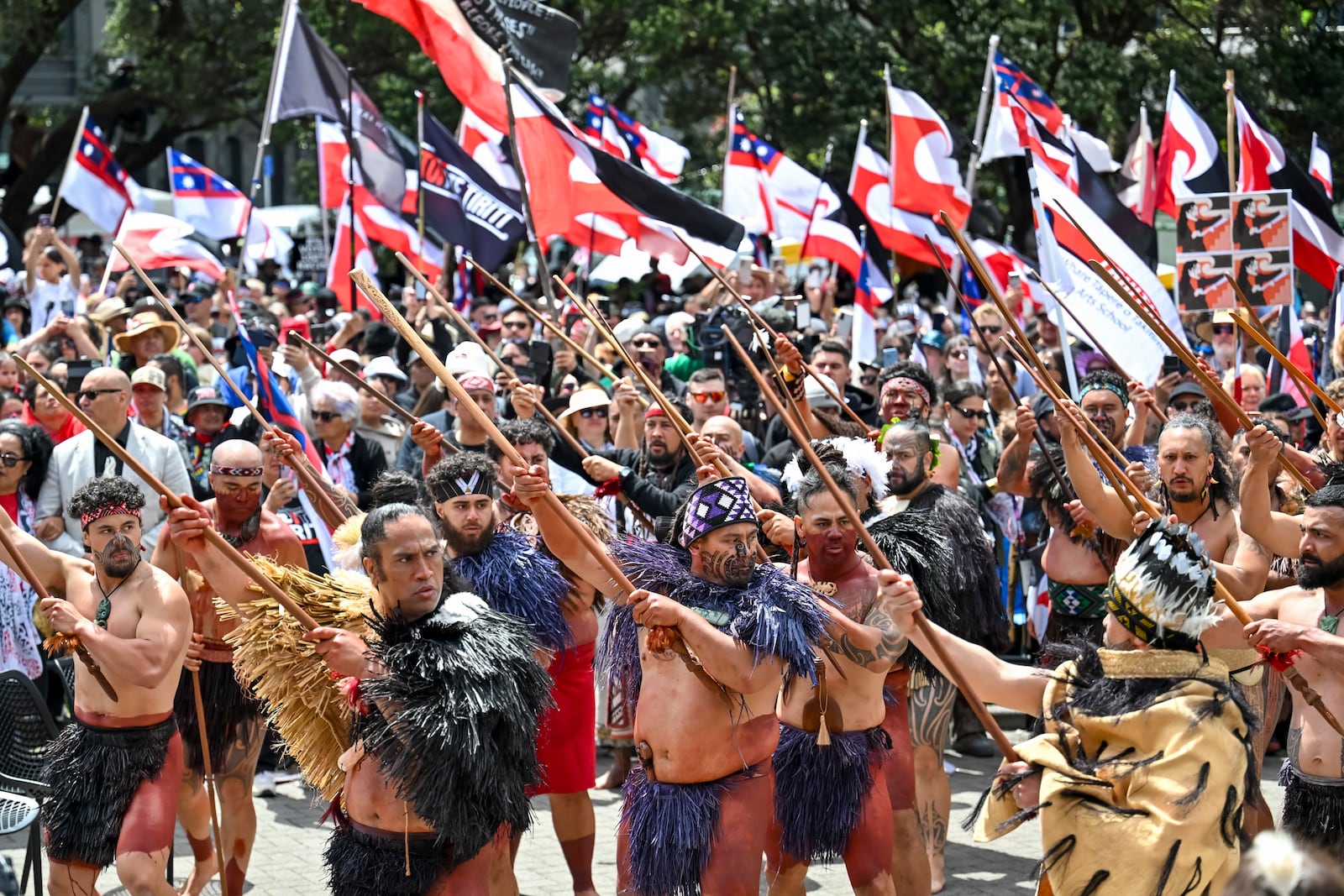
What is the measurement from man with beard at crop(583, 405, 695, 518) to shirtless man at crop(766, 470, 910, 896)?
1698 millimetres

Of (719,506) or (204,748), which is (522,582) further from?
(719,506)

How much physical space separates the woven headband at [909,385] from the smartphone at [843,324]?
657cm

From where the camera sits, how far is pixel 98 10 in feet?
148

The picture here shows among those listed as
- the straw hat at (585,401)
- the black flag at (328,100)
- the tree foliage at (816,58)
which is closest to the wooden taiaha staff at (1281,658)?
the straw hat at (585,401)

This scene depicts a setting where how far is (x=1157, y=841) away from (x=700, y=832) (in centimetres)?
173

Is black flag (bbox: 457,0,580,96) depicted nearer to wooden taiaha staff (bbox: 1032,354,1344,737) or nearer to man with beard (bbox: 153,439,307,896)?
man with beard (bbox: 153,439,307,896)

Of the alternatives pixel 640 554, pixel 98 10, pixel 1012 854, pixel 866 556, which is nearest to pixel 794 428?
pixel 640 554

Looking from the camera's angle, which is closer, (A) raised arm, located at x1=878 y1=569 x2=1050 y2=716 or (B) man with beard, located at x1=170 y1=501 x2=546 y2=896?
(A) raised arm, located at x1=878 y1=569 x2=1050 y2=716

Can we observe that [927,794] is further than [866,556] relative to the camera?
Yes

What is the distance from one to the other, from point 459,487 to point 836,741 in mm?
1916

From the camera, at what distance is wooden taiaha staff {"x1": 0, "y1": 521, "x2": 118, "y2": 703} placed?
19.4 ft

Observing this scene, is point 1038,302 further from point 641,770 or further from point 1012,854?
point 641,770

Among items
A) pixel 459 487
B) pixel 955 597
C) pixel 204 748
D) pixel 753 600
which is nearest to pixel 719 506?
pixel 753 600

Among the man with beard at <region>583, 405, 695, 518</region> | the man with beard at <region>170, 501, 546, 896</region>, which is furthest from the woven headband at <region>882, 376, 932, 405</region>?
the man with beard at <region>170, 501, 546, 896</region>
